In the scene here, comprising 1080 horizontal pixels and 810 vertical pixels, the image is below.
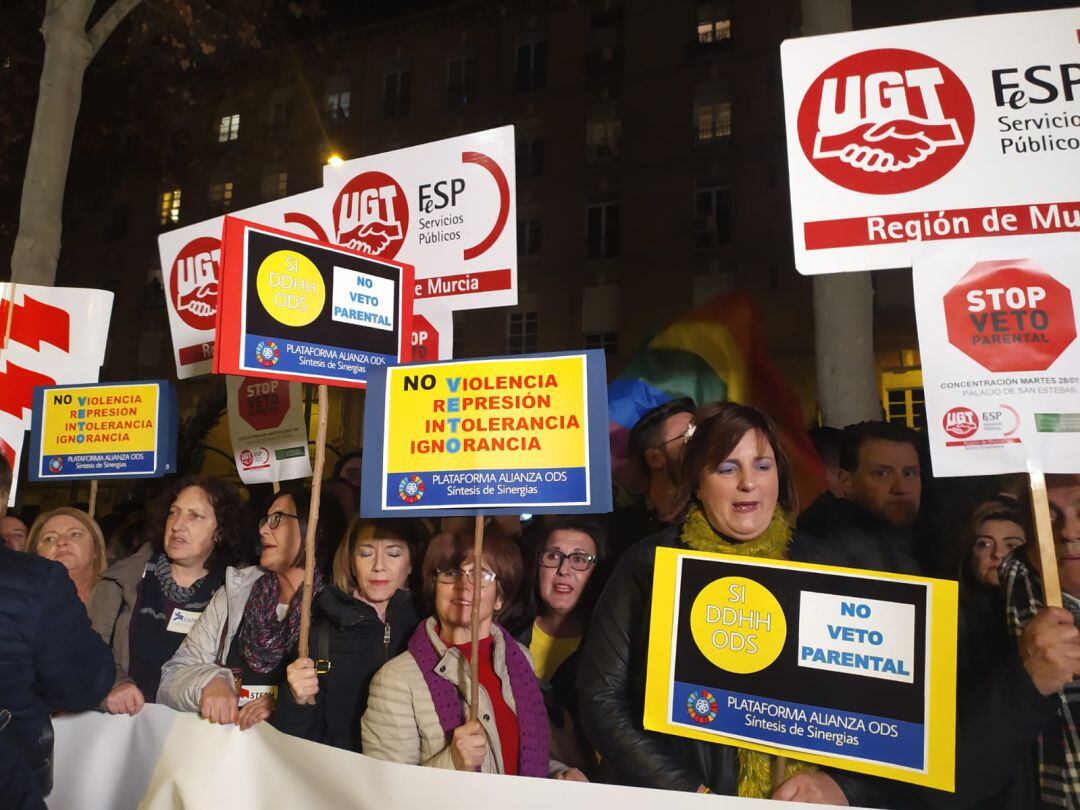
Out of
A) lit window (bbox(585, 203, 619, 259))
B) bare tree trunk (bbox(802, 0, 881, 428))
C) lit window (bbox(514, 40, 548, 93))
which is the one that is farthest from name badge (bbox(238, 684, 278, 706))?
lit window (bbox(514, 40, 548, 93))

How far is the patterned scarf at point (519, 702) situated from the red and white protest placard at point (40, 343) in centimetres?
308

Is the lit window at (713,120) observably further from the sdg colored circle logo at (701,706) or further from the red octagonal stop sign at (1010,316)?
the sdg colored circle logo at (701,706)

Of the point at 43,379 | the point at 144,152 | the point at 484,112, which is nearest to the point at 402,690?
the point at 43,379

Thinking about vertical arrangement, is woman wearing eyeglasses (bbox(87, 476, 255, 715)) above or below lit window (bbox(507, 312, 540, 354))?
below

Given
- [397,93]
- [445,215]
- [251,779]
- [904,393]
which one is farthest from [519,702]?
[397,93]

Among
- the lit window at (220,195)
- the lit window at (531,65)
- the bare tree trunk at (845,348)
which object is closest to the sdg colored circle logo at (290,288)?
the bare tree trunk at (845,348)

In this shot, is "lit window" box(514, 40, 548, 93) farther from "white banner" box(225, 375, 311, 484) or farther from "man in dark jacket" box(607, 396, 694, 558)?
"man in dark jacket" box(607, 396, 694, 558)

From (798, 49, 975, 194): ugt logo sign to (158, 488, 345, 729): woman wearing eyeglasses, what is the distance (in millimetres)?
2141

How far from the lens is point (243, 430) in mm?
4441

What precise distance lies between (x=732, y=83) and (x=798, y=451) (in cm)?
1491

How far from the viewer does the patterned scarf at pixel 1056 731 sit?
6.32 ft

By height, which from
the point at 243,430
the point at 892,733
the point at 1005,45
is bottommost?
the point at 892,733

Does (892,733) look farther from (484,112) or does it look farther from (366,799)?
(484,112)

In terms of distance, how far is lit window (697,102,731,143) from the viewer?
17.2m
